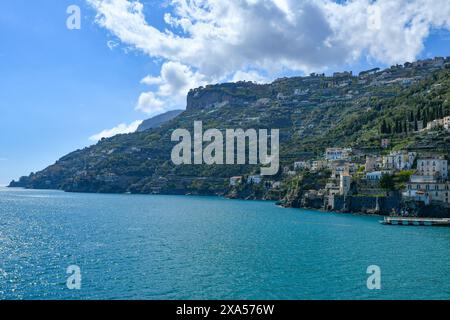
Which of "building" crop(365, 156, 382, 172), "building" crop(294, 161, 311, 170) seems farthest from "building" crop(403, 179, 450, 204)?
"building" crop(294, 161, 311, 170)

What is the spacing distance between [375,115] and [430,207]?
78.1 metres

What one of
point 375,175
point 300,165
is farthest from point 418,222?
point 300,165

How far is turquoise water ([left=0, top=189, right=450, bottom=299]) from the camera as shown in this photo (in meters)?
27.2

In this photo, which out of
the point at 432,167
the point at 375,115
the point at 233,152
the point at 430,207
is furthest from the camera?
the point at 233,152

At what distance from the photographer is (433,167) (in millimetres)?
85250

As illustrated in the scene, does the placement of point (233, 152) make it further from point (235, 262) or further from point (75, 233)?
point (235, 262)

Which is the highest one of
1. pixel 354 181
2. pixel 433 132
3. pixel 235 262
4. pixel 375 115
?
pixel 375 115

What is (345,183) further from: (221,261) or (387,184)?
(221,261)

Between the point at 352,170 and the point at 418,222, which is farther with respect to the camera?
the point at 352,170

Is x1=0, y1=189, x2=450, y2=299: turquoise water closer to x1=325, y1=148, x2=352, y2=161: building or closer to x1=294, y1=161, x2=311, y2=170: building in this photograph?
x1=325, y1=148, x2=352, y2=161: building

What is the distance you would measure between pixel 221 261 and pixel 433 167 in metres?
65.1

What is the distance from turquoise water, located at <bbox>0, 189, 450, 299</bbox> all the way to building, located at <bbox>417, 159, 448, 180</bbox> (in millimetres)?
26729
